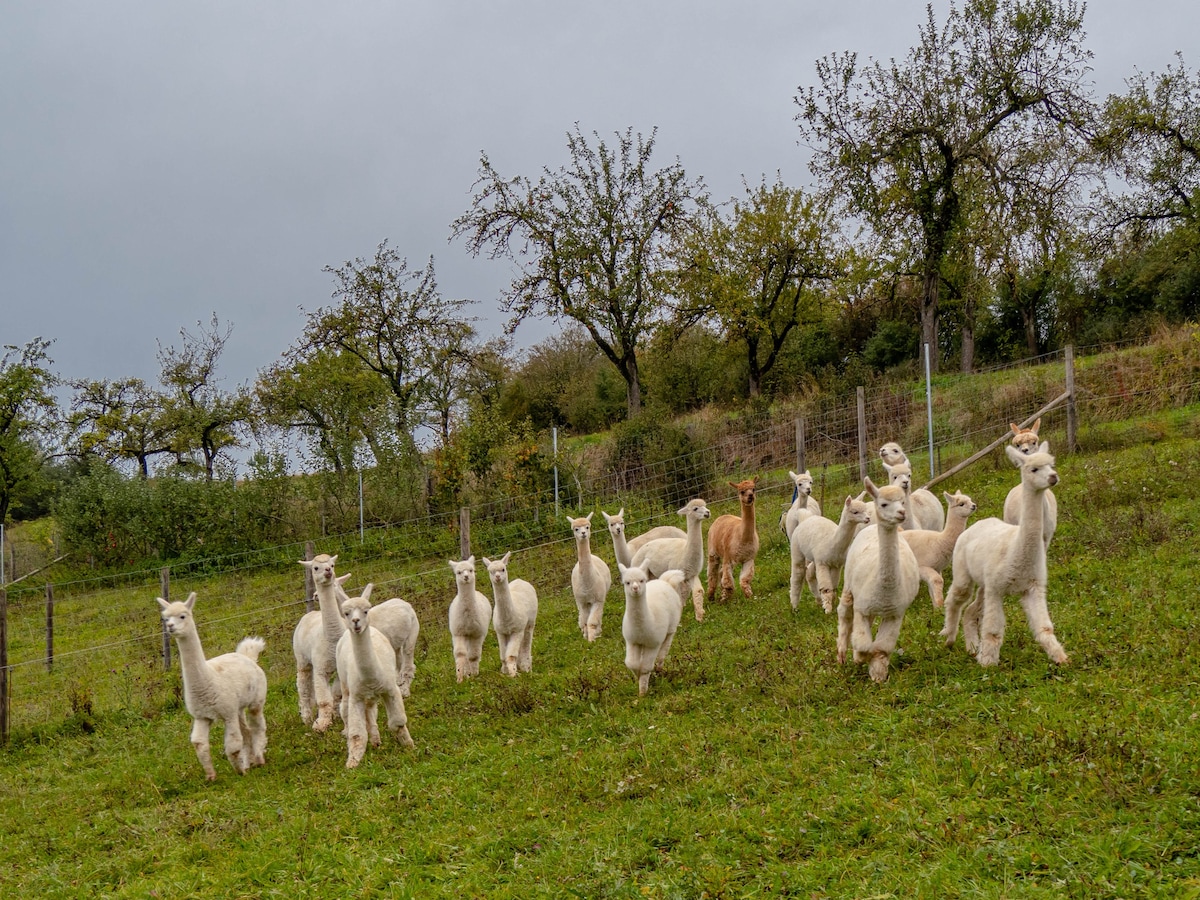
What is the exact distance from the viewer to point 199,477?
2594 centimetres

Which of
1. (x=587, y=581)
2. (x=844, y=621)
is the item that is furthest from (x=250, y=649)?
(x=844, y=621)

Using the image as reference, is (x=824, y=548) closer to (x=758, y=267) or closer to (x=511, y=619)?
(x=511, y=619)

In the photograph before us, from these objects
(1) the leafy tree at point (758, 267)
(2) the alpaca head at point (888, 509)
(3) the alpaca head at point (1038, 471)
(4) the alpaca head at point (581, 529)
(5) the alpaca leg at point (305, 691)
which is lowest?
(5) the alpaca leg at point (305, 691)

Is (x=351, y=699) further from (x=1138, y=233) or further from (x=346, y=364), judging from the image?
(x=1138, y=233)

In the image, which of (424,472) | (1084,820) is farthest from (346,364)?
(1084,820)

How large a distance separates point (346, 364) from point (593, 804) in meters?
24.8

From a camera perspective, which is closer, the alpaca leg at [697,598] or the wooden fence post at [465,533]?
the alpaca leg at [697,598]

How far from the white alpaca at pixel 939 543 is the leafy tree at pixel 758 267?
66.7ft

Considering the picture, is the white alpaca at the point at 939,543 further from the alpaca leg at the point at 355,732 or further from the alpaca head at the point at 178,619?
the alpaca head at the point at 178,619

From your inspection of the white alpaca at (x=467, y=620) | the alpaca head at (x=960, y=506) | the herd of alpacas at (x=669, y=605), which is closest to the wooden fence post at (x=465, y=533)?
the herd of alpacas at (x=669, y=605)

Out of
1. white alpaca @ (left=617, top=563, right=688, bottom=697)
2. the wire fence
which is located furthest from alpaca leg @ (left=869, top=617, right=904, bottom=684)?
the wire fence

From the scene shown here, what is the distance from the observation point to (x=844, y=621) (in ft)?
24.8

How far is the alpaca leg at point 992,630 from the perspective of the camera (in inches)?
261

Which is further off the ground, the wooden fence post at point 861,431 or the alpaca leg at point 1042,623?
the wooden fence post at point 861,431
